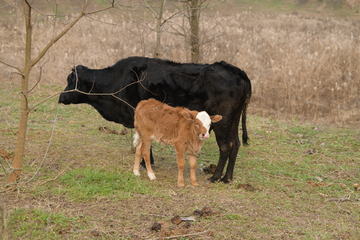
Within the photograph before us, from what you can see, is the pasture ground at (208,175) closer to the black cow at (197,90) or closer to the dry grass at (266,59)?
the dry grass at (266,59)

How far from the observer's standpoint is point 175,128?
5578 mm

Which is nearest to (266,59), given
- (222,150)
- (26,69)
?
(222,150)

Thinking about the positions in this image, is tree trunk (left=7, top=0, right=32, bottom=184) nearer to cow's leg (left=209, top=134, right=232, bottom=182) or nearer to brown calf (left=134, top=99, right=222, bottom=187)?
brown calf (left=134, top=99, right=222, bottom=187)

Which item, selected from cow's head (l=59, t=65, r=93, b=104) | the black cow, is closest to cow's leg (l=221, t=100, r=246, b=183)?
the black cow

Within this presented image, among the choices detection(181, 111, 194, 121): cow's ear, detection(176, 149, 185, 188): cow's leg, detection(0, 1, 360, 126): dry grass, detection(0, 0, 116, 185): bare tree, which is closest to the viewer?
detection(0, 0, 116, 185): bare tree

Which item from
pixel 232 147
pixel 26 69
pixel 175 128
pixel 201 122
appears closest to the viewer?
pixel 26 69

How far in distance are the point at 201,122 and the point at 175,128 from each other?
57 centimetres

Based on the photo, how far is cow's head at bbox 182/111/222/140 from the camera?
515 centimetres

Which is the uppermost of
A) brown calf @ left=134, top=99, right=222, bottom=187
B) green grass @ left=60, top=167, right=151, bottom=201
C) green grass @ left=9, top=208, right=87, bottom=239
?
brown calf @ left=134, top=99, right=222, bottom=187

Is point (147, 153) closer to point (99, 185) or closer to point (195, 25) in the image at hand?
point (99, 185)

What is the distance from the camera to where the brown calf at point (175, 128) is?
5.30m

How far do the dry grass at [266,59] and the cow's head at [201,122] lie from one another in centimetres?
358

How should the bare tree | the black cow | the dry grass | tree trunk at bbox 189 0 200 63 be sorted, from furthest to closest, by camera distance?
1. the dry grass
2. tree trunk at bbox 189 0 200 63
3. the black cow
4. the bare tree

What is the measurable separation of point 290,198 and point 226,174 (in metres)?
1.14
